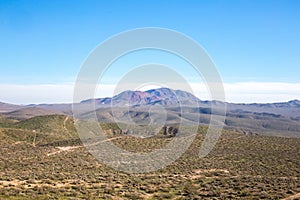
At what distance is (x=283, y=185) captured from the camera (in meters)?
36.5

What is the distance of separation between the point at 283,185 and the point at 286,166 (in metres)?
12.3

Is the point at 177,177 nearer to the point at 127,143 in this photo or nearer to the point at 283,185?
the point at 283,185

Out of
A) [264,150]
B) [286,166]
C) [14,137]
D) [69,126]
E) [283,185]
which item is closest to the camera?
[283,185]

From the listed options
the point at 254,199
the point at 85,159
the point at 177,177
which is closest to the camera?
the point at 254,199

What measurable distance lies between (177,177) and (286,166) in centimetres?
1664

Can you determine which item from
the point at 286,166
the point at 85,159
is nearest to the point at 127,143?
the point at 85,159

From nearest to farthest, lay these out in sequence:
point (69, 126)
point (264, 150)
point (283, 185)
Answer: point (283, 185)
point (264, 150)
point (69, 126)

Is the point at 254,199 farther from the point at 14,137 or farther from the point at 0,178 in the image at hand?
the point at 14,137

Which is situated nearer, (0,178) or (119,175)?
(0,178)

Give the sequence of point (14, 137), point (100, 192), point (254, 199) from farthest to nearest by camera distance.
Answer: point (14, 137) < point (100, 192) < point (254, 199)

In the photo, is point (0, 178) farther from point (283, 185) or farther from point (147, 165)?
point (283, 185)

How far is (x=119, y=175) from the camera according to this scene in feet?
143

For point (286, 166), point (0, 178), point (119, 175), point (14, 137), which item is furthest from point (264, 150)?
point (14, 137)

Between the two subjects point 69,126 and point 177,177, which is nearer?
point 177,177
